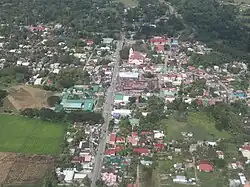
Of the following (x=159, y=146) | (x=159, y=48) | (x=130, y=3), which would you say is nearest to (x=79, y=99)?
(x=159, y=146)

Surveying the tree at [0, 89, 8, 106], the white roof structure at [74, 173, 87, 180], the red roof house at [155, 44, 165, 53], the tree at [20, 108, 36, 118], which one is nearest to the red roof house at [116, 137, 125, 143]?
the white roof structure at [74, 173, 87, 180]

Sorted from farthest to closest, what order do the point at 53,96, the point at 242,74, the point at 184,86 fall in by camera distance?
1. the point at 242,74
2. the point at 184,86
3. the point at 53,96

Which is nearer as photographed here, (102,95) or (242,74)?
(102,95)

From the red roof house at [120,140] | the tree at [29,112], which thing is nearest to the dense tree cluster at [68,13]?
the tree at [29,112]

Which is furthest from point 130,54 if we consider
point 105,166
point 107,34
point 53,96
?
point 105,166

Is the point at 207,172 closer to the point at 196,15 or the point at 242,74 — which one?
the point at 242,74

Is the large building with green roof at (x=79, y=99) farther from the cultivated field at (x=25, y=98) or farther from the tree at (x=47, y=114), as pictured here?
the cultivated field at (x=25, y=98)

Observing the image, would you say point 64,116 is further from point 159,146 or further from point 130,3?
point 130,3
